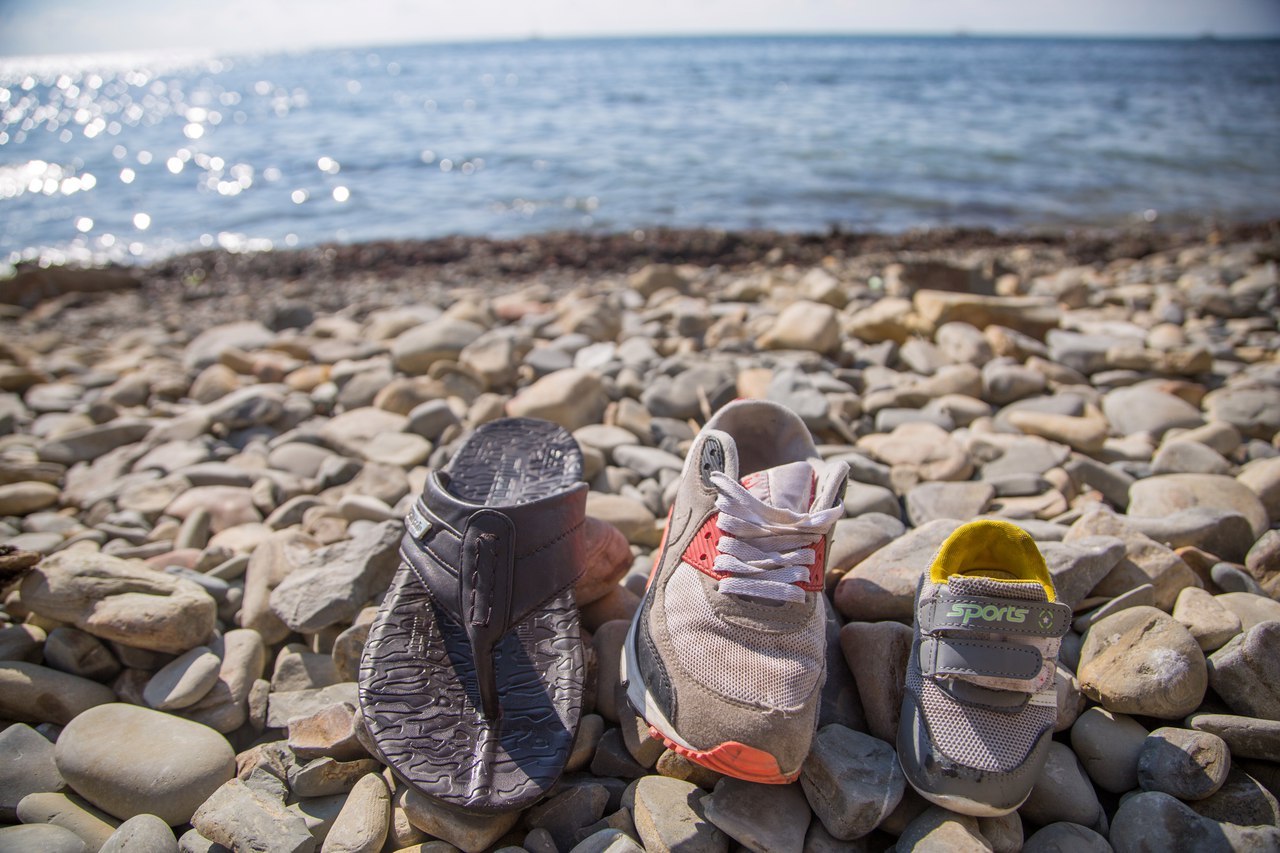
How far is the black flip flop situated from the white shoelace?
1.51 feet

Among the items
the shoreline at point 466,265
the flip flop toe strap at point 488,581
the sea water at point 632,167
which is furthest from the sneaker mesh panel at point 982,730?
the sea water at point 632,167

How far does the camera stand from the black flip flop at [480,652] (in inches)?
67.5

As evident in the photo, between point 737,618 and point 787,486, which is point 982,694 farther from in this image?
point 787,486

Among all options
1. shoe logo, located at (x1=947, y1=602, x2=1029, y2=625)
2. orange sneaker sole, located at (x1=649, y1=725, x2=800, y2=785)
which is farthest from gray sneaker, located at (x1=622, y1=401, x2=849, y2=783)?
shoe logo, located at (x1=947, y1=602, x2=1029, y2=625)

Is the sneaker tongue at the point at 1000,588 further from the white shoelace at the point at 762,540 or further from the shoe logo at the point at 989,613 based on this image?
the white shoelace at the point at 762,540

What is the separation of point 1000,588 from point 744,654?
607 mm

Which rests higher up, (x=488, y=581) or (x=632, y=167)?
(x=488, y=581)

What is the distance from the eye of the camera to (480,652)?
1.84 metres

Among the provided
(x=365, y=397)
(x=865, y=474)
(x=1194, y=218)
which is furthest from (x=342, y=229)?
(x=1194, y=218)

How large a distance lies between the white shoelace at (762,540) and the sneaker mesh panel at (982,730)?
0.39 meters

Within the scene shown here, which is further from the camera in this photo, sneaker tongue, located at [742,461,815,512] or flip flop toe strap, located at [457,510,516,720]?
sneaker tongue, located at [742,461,815,512]

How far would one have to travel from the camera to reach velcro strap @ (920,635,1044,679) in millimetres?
1676

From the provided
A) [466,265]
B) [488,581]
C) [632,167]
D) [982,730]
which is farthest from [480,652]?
[632,167]

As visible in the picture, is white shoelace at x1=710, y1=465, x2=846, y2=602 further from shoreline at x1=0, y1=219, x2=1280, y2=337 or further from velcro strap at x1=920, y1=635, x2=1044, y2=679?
shoreline at x1=0, y1=219, x2=1280, y2=337
